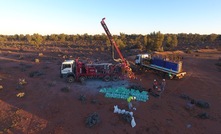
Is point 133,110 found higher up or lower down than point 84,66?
lower down

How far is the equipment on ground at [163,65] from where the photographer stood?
22.6 meters

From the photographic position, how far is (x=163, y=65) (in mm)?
23906

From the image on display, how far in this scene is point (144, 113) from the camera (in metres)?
14.3

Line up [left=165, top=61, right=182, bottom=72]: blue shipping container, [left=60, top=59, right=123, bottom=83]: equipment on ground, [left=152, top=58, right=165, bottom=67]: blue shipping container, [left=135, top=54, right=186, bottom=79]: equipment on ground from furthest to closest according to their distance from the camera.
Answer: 1. [left=152, top=58, right=165, bottom=67]: blue shipping container
2. [left=135, top=54, right=186, bottom=79]: equipment on ground
3. [left=165, top=61, right=182, bottom=72]: blue shipping container
4. [left=60, top=59, right=123, bottom=83]: equipment on ground

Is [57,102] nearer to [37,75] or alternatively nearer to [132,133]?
[132,133]

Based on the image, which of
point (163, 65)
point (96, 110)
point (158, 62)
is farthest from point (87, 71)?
point (163, 65)

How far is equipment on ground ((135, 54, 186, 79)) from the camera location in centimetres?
2263

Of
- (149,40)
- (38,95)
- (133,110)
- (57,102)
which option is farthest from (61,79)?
(149,40)

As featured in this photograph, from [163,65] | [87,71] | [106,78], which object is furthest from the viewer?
[163,65]

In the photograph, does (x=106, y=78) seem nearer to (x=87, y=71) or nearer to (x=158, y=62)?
(x=87, y=71)

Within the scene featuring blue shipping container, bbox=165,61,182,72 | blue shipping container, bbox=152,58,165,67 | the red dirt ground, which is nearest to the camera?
the red dirt ground

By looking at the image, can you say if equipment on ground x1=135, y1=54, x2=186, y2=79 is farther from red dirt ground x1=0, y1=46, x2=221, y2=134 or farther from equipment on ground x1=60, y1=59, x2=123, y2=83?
equipment on ground x1=60, y1=59, x2=123, y2=83

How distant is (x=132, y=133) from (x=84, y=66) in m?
10.8

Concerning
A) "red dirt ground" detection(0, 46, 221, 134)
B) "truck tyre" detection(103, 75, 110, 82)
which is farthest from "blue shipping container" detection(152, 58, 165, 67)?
"truck tyre" detection(103, 75, 110, 82)
